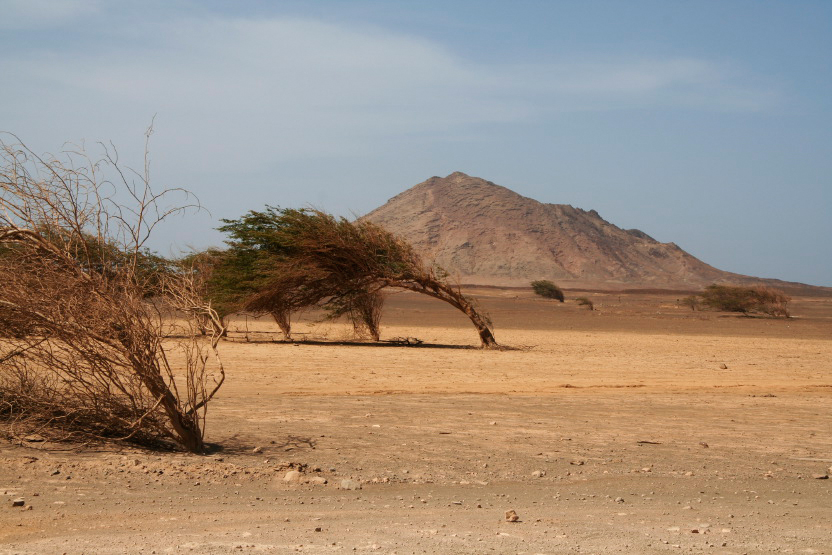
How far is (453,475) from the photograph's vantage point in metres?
8.23

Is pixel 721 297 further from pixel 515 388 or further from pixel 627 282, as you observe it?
pixel 627 282

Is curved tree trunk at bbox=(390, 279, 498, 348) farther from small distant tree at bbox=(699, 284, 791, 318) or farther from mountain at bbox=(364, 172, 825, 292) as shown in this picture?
mountain at bbox=(364, 172, 825, 292)

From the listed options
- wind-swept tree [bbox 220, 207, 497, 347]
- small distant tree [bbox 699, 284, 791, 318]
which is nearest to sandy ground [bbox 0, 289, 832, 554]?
wind-swept tree [bbox 220, 207, 497, 347]

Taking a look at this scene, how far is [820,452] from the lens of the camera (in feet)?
32.3

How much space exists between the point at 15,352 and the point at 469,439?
481 cm

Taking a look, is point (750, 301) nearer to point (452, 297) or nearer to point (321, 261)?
point (452, 297)

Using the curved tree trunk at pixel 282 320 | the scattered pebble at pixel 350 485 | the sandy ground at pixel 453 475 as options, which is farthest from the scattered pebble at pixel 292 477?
the curved tree trunk at pixel 282 320

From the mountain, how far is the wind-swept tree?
118 meters

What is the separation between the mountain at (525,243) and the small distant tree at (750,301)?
264ft

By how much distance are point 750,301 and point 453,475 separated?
56668 millimetres

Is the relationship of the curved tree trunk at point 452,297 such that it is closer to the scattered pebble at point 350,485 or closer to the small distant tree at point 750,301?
the scattered pebble at point 350,485

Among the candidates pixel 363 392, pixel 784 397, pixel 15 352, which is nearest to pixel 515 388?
pixel 363 392

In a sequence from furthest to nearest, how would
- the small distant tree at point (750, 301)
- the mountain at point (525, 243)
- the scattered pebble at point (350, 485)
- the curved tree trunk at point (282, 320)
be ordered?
the mountain at point (525, 243), the small distant tree at point (750, 301), the curved tree trunk at point (282, 320), the scattered pebble at point (350, 485)

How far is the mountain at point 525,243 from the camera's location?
516 feet
